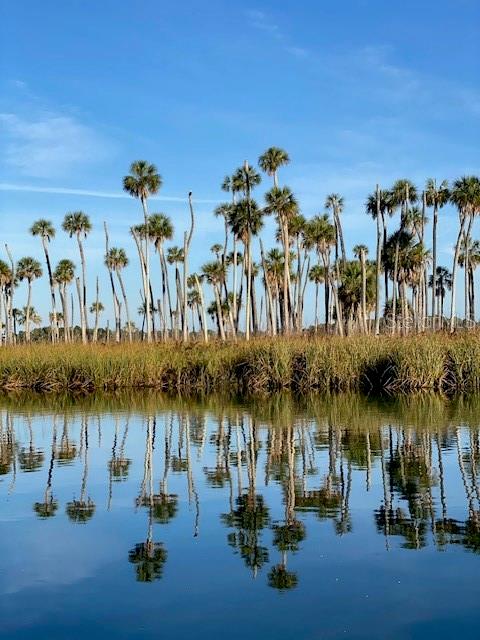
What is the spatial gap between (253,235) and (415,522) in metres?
50.4

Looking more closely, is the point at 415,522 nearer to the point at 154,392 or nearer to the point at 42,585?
the point at 42,585

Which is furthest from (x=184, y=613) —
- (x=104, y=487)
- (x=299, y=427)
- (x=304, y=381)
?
(x=304, y=381)

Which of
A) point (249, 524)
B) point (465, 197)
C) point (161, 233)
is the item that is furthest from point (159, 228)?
point (249, 524)

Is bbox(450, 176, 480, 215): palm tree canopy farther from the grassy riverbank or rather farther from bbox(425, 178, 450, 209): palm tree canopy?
the grassy riverbank

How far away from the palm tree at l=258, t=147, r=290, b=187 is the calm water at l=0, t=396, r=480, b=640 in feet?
134

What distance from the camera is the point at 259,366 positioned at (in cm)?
2809

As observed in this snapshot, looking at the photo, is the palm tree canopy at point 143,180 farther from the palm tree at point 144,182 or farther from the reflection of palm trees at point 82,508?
the reflection of palm trees at point 82,508

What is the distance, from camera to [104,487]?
10898mm

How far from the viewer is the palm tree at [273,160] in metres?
54.5

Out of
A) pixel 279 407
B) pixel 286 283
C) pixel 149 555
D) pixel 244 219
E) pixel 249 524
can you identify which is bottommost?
pixel 149 555

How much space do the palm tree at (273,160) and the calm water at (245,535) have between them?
40.8 metres

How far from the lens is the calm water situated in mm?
5961

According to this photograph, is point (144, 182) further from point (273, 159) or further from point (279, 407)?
point (279, 407)

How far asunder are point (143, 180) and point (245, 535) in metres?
52.5
